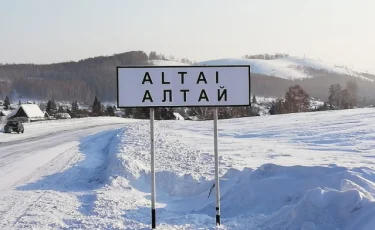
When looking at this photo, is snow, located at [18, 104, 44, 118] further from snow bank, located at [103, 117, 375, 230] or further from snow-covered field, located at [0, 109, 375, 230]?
snow bank, located at [103, 117, 375, 230]

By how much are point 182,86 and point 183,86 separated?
16mm

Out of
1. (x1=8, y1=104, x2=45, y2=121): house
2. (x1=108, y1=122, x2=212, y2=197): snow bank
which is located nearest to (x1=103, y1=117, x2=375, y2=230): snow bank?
(x1=108, y1=122, x2=212, y2=197): snow bank

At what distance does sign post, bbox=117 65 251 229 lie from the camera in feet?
22.4

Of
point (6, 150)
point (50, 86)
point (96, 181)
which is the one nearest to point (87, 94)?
point (50, 86)

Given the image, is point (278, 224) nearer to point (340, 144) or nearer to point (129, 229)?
point (129, 229)

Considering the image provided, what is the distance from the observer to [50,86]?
197m

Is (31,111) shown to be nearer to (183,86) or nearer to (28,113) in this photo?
(28,113)

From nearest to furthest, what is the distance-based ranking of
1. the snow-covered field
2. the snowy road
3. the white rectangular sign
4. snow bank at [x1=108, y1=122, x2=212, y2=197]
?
the snow-covered field
the white rectangular sign
the snowy road
snow bank at [x1=108, y1=122, x2=212, y2=197]

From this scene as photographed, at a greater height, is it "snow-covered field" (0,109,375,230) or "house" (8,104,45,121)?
"snow-covered field" (0,109,375,230)

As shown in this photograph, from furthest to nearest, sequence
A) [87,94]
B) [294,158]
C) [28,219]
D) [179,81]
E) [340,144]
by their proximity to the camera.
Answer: [87,94]
[340,144]
[294,158]
[28,219]
[179,81]

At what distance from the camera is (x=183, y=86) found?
6.93 m

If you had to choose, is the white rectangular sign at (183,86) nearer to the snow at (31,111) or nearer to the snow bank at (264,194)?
the snow bank at (264,194)

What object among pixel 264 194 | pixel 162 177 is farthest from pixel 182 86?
pixel 162 177

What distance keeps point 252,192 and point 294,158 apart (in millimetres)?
7222
